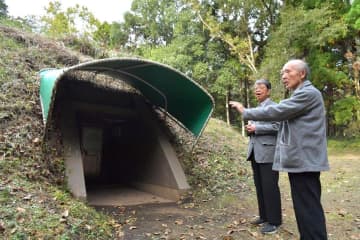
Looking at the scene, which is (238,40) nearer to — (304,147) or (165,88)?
(165,88)

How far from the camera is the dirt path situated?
440cm

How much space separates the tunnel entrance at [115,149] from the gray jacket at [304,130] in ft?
11.9

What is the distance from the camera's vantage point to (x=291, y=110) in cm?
308

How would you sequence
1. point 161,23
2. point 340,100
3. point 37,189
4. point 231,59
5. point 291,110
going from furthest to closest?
point 161,23, point 231,59, point 340,100, point 37,189, point 291,110

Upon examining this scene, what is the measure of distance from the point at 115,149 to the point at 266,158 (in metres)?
6.18

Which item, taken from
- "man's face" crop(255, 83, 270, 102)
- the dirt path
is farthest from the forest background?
"man's face" crop(255, 83, 270, 102)

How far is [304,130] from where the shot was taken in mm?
3086

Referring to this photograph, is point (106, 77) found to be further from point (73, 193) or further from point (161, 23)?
point (161, 23)

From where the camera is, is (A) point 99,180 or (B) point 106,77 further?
(A) point 99,180

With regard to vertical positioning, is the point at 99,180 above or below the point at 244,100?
below

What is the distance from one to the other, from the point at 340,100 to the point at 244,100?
9.27 m

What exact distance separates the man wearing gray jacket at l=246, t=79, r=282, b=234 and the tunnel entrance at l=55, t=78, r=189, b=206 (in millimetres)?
2566

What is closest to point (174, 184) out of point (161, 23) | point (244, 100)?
point (244, 100)

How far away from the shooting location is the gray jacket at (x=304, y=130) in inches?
119
